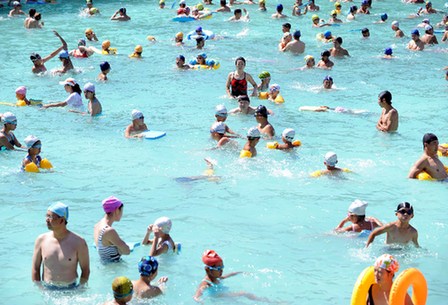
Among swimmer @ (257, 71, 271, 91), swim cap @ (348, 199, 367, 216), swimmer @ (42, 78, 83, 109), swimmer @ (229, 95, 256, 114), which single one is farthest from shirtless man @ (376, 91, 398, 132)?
swimmer @ (42, 78, 83, 109)

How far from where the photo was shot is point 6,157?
1405cm

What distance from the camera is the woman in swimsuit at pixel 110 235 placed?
897cm

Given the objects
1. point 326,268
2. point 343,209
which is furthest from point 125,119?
point 326,268

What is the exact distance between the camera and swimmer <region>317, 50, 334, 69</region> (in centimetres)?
2114

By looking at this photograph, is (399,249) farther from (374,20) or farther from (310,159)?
(374,20)

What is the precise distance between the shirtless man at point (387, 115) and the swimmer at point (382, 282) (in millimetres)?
8629

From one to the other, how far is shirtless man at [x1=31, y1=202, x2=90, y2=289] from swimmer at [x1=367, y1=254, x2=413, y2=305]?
2911 mm

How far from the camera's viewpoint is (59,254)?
26.7 ft

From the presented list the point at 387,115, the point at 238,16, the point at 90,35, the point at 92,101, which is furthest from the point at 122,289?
the point at 238,16

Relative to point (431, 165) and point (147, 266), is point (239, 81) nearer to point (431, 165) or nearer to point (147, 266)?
point (431, 165)

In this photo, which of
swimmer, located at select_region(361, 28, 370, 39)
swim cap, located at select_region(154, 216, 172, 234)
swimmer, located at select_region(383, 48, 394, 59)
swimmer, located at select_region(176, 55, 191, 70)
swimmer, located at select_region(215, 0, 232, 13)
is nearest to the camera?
swim cap, located at select_region(154, 216, 172, 234)

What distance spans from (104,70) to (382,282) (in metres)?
13.7

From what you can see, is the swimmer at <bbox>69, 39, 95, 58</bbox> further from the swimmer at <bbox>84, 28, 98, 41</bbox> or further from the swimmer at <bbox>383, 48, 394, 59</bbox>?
the swimmer at <bbox>383, 48, 394, 59</bbox>

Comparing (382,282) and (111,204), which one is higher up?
(382,282)
